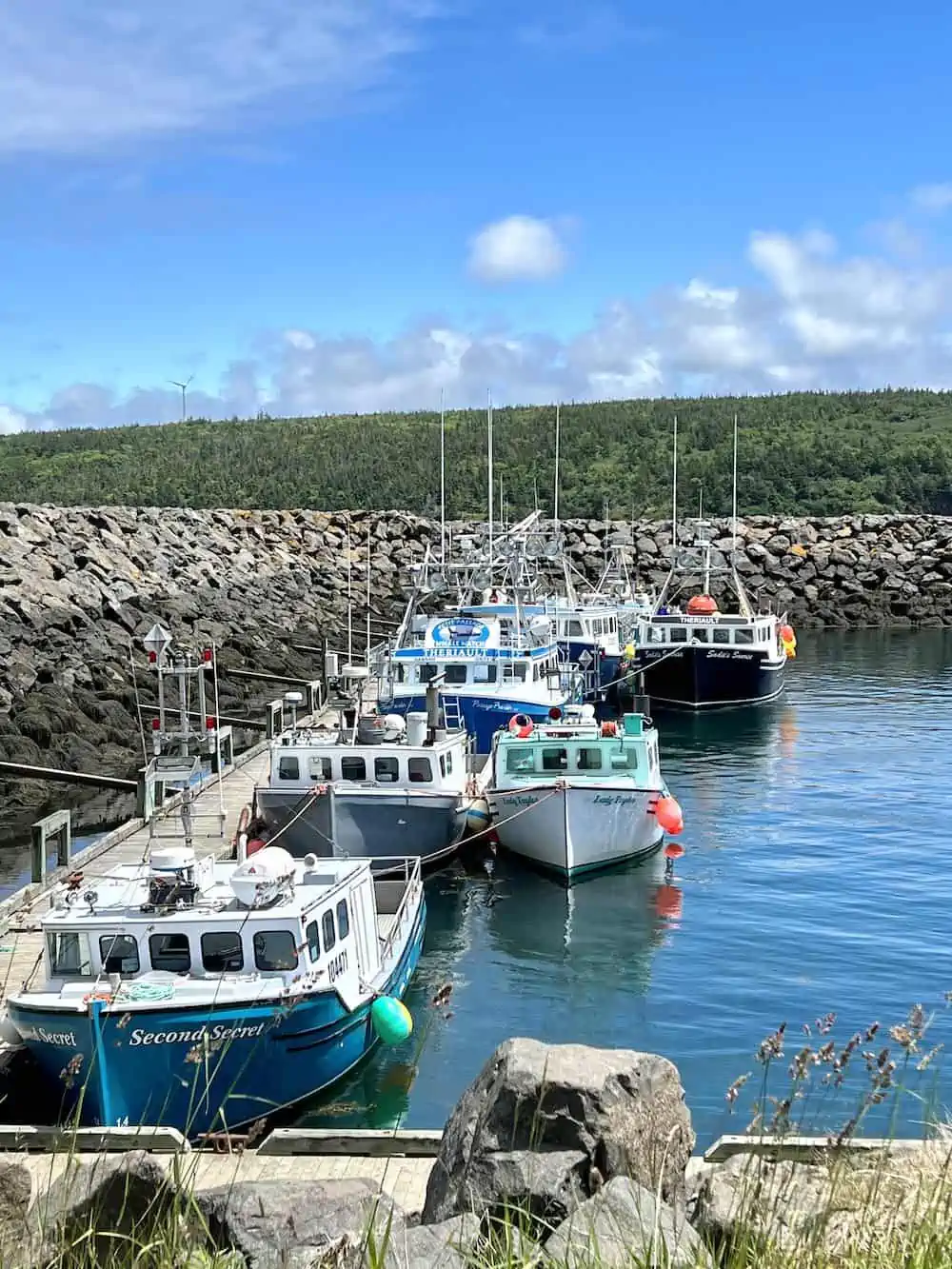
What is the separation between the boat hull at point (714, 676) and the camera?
158 feet

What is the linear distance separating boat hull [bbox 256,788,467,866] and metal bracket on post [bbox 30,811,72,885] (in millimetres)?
3623

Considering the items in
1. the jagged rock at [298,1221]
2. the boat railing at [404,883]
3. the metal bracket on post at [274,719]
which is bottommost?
the boat railing at [404,883]

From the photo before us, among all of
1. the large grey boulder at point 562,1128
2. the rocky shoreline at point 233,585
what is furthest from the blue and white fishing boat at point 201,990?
the rocky shoreline at point 233,585

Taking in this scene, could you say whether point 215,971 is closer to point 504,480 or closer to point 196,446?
point 504,480

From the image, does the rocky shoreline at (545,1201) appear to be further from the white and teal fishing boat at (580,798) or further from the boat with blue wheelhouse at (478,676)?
the boat with blue wheelhouse at (478,676)

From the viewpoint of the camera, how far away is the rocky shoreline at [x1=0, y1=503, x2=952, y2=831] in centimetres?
3925

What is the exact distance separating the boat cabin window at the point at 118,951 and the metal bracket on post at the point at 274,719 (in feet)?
59.4

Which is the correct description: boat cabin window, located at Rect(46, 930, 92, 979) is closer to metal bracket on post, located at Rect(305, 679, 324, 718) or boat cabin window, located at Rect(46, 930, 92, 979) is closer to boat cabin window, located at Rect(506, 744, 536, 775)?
boat cabin window, located at Rect(506, 744, 536, 775)

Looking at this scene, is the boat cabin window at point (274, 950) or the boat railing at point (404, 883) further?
the boat railing at point (404, 883)

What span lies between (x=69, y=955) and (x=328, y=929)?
8.84 ft

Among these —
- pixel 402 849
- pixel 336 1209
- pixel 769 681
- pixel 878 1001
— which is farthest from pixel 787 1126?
pixel 769 681

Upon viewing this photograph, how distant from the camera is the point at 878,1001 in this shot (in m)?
19.3

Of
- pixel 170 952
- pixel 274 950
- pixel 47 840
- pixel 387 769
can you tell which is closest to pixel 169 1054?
pixel 170 952

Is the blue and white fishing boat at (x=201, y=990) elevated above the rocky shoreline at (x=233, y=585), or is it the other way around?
the rocky shoreline at (x=233, y=585)
